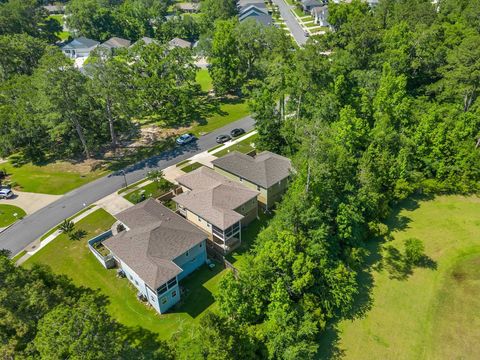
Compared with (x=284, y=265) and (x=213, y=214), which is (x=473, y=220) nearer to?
(x=284, y=265)

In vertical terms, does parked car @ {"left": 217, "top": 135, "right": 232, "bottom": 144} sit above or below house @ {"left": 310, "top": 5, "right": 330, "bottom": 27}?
below

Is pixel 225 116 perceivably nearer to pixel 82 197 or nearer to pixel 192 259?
pixel 82 197

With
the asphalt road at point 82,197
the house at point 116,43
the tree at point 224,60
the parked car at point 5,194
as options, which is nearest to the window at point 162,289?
the asphalt road at point 82,197

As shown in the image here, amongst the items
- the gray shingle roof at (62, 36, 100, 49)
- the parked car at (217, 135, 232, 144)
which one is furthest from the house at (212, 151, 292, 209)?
the gray shingle roof at (62, 36, 100, 49)

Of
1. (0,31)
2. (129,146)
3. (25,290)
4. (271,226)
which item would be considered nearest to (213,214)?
(271,226)

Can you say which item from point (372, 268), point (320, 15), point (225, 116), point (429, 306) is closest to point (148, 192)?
point (225, 116)

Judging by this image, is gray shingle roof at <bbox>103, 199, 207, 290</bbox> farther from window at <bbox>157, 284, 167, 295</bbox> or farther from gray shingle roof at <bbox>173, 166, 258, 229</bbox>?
gray shingle roof at <bbox>173, 166, 258, 229</bbox>

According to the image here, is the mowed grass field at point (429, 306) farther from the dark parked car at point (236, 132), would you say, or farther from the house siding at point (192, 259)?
the dark parked car at point (236, 132)
